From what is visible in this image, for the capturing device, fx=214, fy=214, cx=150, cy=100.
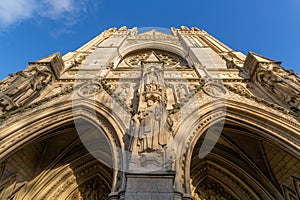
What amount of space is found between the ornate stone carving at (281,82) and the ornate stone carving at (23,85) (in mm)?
7521

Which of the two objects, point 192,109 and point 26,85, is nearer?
point 192,109

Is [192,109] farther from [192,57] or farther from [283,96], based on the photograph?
[192,57]

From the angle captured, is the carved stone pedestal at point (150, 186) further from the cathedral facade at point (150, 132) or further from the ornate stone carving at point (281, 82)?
the ornate stone carving at point (281, 82)

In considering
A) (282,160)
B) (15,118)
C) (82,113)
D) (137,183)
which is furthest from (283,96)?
(15,118)

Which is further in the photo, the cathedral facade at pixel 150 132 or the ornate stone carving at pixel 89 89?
the ornate stone carving at pixel 89 89

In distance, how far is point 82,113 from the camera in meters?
6.04

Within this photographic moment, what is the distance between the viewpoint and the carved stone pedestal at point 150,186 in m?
3.36

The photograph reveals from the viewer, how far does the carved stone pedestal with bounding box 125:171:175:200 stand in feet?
11.0

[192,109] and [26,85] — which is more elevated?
[26,85]

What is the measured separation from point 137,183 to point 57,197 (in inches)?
156

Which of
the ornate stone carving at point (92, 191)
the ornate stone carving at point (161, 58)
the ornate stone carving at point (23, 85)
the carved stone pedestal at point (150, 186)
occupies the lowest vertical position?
the carved stone pedestal at point (150, 186)

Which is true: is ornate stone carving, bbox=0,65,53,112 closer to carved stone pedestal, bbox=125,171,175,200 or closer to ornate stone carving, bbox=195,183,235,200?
carved stone pedestal, bbox=125,171,175,200

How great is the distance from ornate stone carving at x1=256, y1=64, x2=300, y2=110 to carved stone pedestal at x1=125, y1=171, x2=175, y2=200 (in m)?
4.55

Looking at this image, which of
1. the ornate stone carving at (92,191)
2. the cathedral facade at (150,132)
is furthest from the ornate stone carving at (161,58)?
the ornate stone carving at (92,191)
